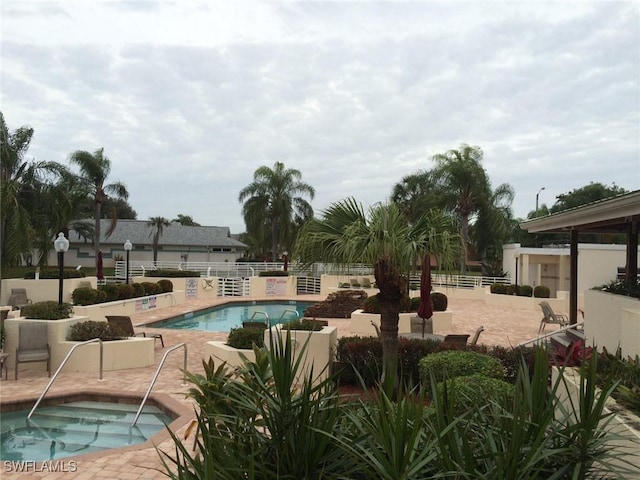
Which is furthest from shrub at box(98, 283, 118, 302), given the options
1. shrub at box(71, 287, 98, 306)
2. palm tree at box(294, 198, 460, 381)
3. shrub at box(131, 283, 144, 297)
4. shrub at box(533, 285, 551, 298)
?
shrub at box(533, 285, 551, 298)

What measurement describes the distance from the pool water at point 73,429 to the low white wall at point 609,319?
18.9ft

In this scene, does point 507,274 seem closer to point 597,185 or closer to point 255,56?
point 255,56

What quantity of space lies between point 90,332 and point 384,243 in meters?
6.92

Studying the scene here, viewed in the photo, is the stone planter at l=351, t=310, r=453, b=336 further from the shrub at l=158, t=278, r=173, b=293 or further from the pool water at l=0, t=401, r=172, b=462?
the shrub at l=158, t=278, r=173, b=293

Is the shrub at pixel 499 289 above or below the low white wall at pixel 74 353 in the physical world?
above

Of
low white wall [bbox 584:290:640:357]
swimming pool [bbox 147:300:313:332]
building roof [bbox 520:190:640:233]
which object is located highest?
building roof [bbox 520:190:640:233]

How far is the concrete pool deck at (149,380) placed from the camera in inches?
188

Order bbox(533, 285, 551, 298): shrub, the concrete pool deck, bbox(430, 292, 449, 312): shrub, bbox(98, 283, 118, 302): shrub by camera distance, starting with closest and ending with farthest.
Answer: the concrete pool deck < bbox(430, 292, 449, 312): shrub < bbox(98, 283, 118, 302): shrub < bbox(533, 285, 551, 298): shrub

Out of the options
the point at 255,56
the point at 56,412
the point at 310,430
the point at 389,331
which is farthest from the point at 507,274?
the point at 310,430

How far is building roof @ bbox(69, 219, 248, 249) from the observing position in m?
44.9

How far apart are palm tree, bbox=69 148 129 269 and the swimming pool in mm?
13152

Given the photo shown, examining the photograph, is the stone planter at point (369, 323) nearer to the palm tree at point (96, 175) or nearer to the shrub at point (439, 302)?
the shrub at point (439, 302)

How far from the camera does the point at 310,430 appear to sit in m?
2.57

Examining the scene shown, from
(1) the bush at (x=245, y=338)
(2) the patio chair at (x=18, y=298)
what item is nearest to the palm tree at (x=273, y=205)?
(2) the patio chair at (x=18, y=298)
